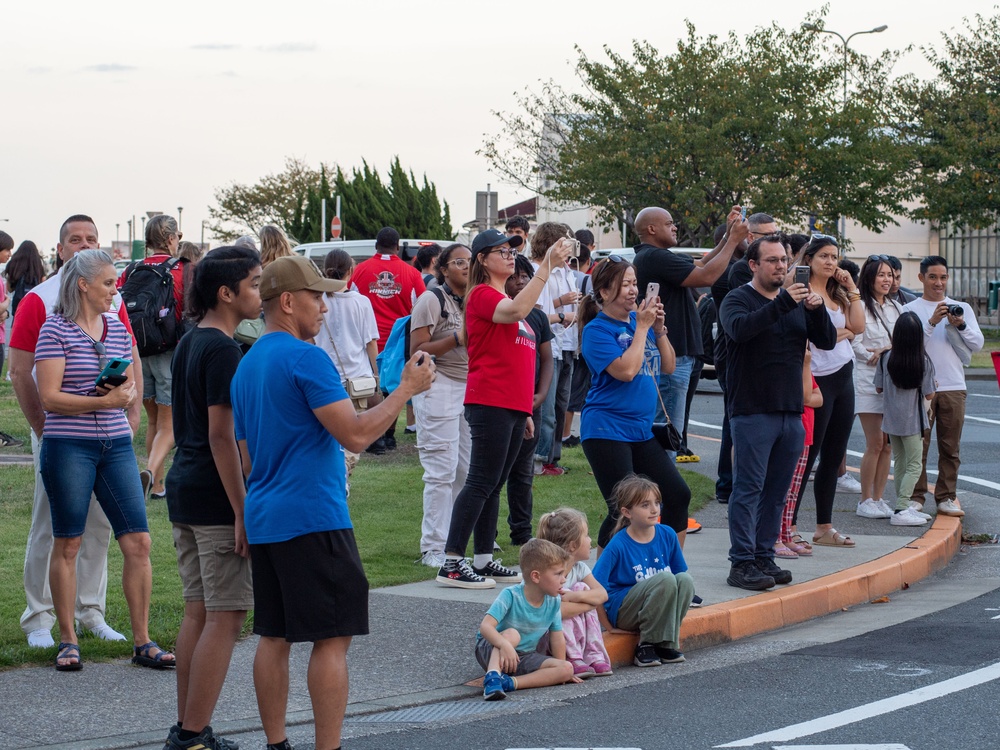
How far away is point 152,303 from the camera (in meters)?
8.89

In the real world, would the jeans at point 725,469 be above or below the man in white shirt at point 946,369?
below

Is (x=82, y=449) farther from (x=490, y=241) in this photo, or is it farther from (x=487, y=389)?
(x=490, y=241)

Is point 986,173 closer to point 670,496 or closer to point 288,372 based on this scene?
point 670,496

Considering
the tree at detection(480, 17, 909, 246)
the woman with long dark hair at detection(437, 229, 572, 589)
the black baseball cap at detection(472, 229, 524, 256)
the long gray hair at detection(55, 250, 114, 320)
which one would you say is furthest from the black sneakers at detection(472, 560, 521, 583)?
the tree at detection(480, 17, 909, 246)

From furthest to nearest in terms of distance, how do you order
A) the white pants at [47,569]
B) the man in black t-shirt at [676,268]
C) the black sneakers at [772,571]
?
the man in black t-shirt at [676,268] < the black sneakers at [772,571] < the white pants at [47,569]

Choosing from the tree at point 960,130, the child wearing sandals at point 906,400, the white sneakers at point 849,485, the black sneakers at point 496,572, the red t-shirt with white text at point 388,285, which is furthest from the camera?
the tree at point 960,130

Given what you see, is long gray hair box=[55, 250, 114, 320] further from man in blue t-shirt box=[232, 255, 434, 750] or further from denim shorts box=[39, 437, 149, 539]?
man in blue t-shirt box=[232, 255, 434, 750]

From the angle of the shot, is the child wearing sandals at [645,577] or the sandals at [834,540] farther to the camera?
the sandals at [834,540]

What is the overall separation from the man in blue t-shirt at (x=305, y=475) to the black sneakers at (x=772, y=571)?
3688mm

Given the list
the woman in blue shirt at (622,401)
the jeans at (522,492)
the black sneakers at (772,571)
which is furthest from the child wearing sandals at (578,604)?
the jeans at (522,492)

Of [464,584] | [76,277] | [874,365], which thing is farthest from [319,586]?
[874,365]

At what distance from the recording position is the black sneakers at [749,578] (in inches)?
286

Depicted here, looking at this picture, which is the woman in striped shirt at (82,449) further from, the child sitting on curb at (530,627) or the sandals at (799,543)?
the sandals at (799,543)

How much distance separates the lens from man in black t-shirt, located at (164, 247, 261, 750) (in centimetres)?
455
